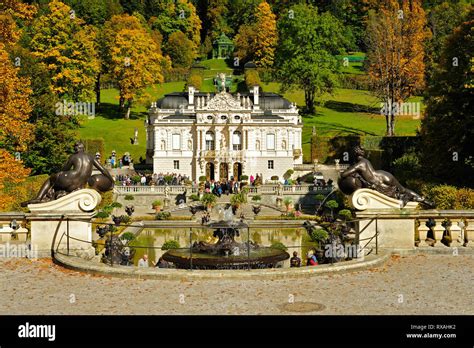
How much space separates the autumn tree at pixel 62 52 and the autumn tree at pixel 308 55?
84.7ft

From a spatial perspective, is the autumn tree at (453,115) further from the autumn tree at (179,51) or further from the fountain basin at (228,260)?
the autumn tree at (179,51)

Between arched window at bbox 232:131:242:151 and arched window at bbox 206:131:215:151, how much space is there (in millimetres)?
2106

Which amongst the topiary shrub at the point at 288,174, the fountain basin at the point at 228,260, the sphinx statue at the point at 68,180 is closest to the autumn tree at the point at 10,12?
the sphinx statue at the point at 68,180

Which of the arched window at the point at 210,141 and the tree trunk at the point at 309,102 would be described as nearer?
the arched window at the point at 210,141

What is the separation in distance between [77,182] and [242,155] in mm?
48600

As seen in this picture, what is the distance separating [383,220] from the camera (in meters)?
15.5

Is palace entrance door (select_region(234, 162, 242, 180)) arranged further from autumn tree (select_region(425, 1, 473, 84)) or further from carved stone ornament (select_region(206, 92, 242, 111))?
autumn tree (select_region(425, 1, 473, 84))

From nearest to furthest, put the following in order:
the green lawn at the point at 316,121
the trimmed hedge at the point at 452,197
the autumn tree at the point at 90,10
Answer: the trimmed hedge at the point at 452,197
the green lawn at the point at 316,121
the autumn tree at the point at 90,10

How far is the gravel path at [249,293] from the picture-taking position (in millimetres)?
11234

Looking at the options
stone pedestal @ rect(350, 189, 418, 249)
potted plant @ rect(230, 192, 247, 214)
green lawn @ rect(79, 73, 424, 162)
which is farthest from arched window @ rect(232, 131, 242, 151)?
stone pedestal @ rect(350, 189, 418, 249)

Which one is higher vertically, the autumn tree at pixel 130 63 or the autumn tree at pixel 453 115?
the autumn tree at pixel 130 63

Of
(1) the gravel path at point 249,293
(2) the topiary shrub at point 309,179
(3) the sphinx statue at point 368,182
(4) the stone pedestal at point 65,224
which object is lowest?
(2) the topiary shrub at point 309,179

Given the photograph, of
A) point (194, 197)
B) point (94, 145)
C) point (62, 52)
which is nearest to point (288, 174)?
point (194, 197)

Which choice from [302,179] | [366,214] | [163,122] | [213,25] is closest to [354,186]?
[366,214]
